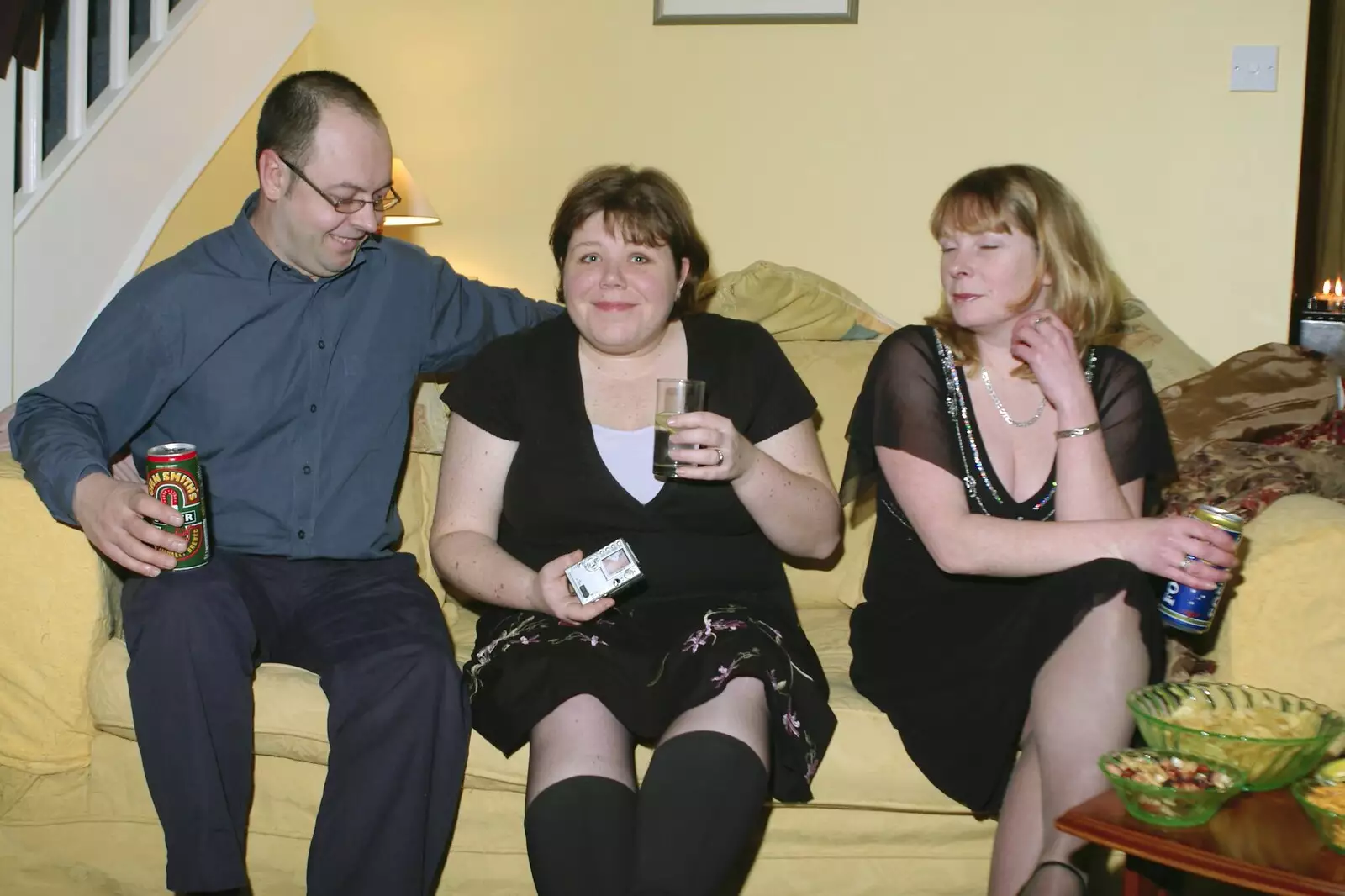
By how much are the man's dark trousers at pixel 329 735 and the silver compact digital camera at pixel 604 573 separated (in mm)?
256

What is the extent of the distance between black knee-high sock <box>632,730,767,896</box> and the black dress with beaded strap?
0.32m

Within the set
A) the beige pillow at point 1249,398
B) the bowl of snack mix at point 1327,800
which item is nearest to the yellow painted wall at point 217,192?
the beige pillow at point 1249,398

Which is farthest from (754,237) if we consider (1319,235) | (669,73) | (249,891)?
(1319,235)

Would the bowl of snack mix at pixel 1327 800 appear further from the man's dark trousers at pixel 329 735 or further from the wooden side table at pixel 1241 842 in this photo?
the man's dark trousers at pixel 329 735

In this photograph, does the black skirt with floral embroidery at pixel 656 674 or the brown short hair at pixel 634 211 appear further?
the brown short hair at pixel 634 211

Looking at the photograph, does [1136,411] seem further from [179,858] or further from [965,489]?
[179,858]

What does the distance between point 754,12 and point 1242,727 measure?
2.25m

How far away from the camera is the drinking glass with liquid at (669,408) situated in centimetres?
160

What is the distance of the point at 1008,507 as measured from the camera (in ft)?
5.91

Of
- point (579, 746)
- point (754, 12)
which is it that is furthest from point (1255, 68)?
point (579, 746)

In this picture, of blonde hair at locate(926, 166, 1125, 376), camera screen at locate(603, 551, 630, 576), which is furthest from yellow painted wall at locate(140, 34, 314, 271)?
blonde hair at locate(926, 166, 1125, 376)

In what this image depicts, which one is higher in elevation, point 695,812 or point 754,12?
Answer: point 754,12

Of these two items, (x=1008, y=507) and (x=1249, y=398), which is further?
(x=1249, y=398)

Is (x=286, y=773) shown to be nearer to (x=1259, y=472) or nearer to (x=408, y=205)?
(x=1259, y=472)
